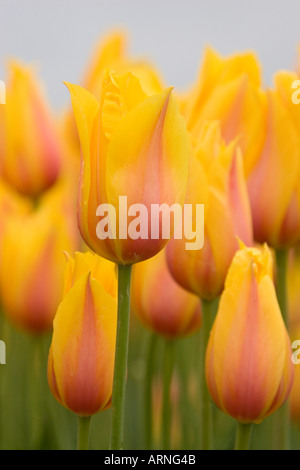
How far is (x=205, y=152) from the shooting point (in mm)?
588

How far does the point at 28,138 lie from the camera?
0.98m

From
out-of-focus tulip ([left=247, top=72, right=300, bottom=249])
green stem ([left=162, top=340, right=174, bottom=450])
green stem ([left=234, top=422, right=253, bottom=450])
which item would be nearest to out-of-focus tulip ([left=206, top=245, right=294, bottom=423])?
green stem ([left=234, top=422, right=253, bottom=450])

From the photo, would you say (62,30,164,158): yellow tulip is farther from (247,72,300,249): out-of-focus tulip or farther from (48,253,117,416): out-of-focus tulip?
(48,253,117,416): out-of-focus tulip

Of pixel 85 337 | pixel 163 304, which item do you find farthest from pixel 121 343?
pixel 163 304

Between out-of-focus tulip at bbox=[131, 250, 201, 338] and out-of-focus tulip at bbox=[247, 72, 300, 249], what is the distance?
11 cm

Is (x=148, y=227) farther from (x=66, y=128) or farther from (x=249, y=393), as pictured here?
(x=66, y=128)

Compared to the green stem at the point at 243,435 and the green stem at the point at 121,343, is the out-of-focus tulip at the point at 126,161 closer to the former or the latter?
the green stem at the point at 121,343

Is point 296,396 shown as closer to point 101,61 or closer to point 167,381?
point 167,381

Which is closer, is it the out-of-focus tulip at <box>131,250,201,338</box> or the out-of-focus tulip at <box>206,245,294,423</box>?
the out-of-focus tulip at <box>206,245,294,423</box>

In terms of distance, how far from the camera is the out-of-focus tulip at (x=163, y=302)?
732mm

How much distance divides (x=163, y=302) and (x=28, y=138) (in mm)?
346

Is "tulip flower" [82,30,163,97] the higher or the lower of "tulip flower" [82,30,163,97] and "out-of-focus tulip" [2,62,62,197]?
the higher

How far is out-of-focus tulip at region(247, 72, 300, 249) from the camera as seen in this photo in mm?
637
